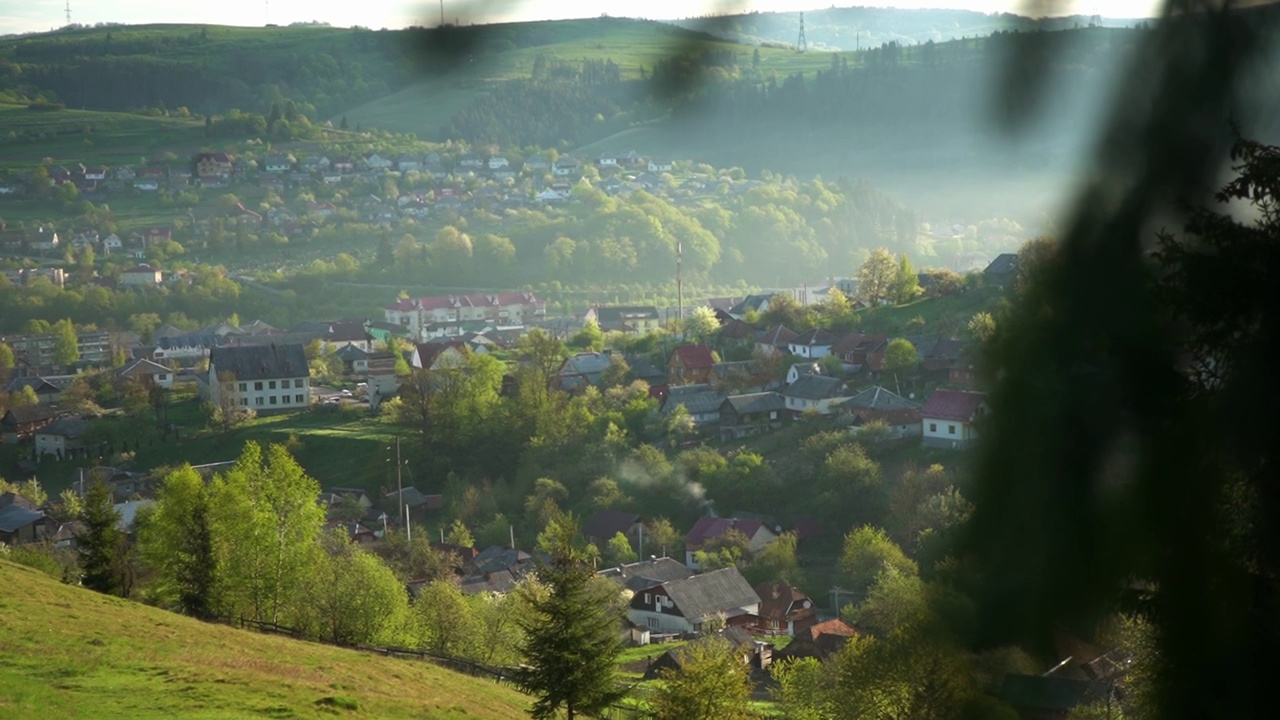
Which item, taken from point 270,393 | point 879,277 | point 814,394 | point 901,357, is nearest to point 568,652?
point 814,394

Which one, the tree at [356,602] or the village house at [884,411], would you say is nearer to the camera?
the tree at [356,602]

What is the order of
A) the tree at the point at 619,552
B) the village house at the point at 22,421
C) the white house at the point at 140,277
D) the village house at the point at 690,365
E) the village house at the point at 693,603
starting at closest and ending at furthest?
the village house at the point at 693,603
the tree at the point at 619,552
the village house at the point at 690,365
the village house at the point at 22,421
the white house at the point at 140,277

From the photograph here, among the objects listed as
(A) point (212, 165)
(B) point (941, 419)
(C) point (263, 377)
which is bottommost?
(C) point (263, 377)

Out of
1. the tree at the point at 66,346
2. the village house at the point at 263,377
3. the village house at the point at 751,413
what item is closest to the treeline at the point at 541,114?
the tree at the point at 66,346

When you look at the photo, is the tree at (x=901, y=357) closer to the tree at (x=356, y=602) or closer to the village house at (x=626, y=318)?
the tree at (x=356, y=602)

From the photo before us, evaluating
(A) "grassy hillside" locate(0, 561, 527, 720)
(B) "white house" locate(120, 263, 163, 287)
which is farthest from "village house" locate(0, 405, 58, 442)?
(A) "grassy hillside" locate(0, 561, 527, 720)

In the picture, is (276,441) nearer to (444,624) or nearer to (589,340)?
(589,340)
